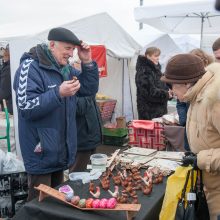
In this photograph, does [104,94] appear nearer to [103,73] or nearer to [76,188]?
[103,73]

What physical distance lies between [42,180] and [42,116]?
439 mm

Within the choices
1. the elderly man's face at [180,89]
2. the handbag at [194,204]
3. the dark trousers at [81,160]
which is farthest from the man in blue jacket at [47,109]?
the handbag at [194,204]

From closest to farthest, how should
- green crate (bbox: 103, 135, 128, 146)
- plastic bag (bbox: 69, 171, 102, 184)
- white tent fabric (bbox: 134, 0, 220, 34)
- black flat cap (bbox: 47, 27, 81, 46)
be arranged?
plastic bag (bbox: 69, 171, 102, 184) < black flat cap (bbox: 47, 27, 81, 46) < white tent fabric (bbox: 134, 0, 220, 34) < green crate (bbox: 103, 135, 128, 146)

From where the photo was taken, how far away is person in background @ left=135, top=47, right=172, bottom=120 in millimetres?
4922

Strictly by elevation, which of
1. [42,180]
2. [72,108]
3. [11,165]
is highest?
[72,108]

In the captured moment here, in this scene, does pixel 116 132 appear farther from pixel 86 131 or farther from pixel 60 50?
pixel 60 50

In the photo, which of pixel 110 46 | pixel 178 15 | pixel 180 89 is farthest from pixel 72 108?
pixel 178 15

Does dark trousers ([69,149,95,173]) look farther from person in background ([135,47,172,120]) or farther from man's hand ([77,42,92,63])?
person in background ([135,47,172,120])

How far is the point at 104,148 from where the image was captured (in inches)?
240

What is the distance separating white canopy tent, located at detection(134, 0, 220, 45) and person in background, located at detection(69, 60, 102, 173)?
119 inches

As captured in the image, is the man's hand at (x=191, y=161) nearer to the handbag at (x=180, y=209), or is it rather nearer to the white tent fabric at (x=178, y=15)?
the handbag at (x=180, y=209)

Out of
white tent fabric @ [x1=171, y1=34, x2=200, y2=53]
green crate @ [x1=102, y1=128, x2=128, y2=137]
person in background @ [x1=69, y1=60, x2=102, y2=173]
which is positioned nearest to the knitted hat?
person in background @ [x1=69, y1=60, x2=102, y2=173]

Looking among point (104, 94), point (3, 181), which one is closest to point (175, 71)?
point (3, 181)

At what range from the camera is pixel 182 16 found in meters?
7.40
